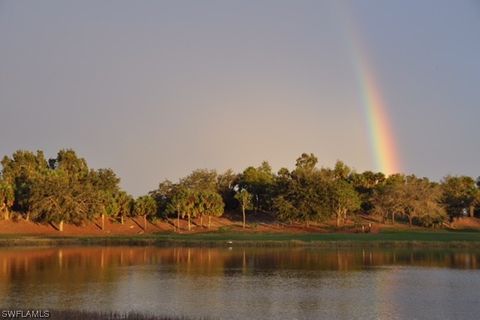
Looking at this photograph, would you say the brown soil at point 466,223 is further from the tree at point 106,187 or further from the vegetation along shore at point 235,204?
the tree at point 106,187

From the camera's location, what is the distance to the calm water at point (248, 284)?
33463mm

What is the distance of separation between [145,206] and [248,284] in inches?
3227

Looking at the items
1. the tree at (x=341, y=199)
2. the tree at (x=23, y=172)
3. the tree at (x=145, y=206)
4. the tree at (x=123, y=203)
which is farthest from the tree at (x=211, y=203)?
the tree at (x=23, y=172)

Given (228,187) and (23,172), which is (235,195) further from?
(23,172)

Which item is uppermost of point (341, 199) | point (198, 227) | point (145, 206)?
point (341, 199)

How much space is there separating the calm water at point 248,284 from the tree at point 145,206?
Result: 52.2m

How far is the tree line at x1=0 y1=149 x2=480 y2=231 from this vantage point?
377ft

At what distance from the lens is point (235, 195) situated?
447ft

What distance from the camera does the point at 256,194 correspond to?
147 metres

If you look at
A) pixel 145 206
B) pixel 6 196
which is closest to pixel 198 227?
pixel 145 206

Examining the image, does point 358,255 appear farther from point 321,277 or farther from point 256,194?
point 256,194

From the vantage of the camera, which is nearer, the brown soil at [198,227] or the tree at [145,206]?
the brown soil at [198,227]

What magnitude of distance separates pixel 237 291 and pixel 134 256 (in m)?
28.5

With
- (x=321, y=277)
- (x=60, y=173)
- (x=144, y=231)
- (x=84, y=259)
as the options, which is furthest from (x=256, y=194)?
(x=321, y=277)
